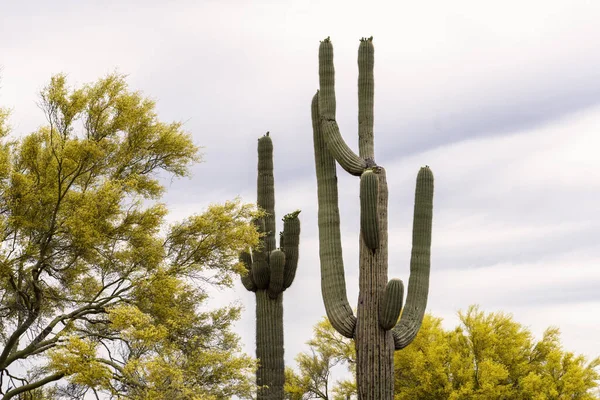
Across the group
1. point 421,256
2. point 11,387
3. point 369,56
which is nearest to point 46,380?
point 11,387

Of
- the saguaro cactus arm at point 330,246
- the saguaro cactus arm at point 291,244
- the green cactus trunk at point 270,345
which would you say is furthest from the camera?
the saguaro cactus arm at point 291,244

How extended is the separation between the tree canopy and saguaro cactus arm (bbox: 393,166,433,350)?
8.48 m

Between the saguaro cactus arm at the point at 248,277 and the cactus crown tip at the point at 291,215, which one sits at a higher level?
the cactus crown tip at the point at 291,215

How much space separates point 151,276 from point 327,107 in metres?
4.81

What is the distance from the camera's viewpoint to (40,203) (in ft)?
48.2

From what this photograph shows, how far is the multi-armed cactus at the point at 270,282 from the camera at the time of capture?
16.3 meters

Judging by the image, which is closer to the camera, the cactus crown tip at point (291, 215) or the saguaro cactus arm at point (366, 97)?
the saguaro cactus arm at point (366, 97)

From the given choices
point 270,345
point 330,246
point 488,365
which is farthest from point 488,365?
point 330,246

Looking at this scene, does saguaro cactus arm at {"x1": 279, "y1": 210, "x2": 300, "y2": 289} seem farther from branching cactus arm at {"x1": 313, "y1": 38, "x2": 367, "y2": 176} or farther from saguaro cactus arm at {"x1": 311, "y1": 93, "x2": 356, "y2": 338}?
branching cactus arm at {"x1": 313, "y1": 38, "x2": 367, "y2": 176}

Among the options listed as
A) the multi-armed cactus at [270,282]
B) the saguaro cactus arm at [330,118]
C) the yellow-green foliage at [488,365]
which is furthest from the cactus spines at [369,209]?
the yellow-green foliage at [488,365]

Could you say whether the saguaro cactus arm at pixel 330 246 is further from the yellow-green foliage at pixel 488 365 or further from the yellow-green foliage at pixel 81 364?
the yellow-green foliage at pixel 488 365

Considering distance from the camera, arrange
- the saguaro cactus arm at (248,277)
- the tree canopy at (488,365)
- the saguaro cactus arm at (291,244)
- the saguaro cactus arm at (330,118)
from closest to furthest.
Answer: the saguaro cactus arm at (330,118), the saguaro cactus arm at (291,244), the saguaro cactus arm at (248,277), the tree canopy at (488,365)

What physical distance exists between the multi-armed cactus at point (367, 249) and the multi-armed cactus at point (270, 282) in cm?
290

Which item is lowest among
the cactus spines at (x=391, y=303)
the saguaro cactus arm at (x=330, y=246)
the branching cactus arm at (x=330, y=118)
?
the cactus spines at (x=391, y=303)
